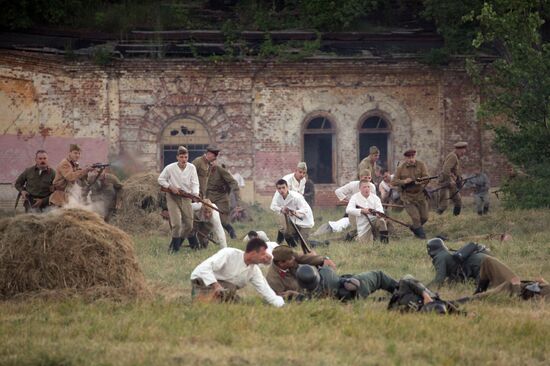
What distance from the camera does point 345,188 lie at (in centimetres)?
2172

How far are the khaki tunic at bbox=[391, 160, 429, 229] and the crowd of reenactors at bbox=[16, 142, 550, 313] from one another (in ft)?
0.06

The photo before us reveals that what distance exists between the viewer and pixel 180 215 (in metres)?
18.2

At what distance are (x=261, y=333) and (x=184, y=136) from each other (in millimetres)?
19376

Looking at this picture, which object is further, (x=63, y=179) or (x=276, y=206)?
(x=276, y=206)

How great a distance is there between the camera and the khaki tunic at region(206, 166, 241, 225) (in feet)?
66.0

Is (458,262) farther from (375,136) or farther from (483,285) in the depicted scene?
(375,136)

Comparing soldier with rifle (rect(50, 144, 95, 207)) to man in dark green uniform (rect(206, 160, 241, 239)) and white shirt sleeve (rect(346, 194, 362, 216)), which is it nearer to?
man in dark green uniform (rect(206, 160, 241, 239))

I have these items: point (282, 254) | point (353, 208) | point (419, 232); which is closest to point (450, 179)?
point (419, 232)

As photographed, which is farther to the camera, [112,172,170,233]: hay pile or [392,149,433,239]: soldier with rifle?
[112,172,170,233]: hay pile

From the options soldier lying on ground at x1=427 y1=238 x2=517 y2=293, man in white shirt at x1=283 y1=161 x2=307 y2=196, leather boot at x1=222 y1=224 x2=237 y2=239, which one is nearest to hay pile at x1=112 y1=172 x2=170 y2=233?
leather boot at x1=222 y1=224 x2=237 y2=239

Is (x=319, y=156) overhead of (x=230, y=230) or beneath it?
overhead

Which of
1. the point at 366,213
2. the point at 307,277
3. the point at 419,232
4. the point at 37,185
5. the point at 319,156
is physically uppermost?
the point at 319,156

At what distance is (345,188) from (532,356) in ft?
38.5

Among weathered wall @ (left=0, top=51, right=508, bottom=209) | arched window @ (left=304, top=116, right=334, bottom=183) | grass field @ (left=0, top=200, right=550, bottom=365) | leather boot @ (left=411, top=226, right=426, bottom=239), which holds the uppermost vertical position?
weathered wall @ (left=0, top=51, right=508, bottom=209)
